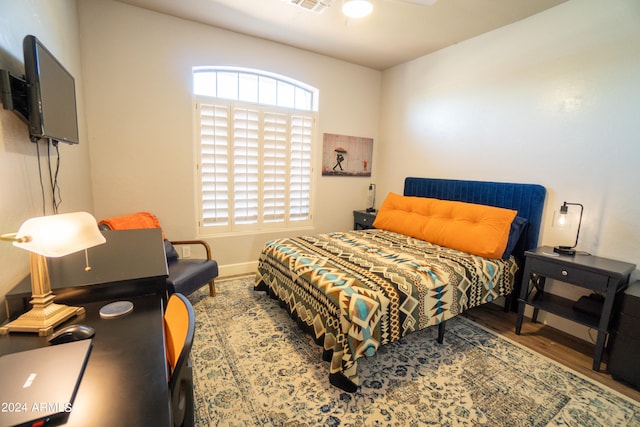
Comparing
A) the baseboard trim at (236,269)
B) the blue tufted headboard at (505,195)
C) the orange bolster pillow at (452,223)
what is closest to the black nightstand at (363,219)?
the orange bolster pillow at (452,223)

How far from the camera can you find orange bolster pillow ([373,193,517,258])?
2.60 meters

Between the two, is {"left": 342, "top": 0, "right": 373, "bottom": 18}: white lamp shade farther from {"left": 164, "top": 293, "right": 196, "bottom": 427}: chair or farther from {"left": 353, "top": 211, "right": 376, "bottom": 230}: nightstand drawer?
{"left": 353, "top": 211, "right": 376, "bottom": 230}: nightstand drawer

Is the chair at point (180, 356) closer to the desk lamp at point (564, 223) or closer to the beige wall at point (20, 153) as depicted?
the beige wall at point (20, 153)

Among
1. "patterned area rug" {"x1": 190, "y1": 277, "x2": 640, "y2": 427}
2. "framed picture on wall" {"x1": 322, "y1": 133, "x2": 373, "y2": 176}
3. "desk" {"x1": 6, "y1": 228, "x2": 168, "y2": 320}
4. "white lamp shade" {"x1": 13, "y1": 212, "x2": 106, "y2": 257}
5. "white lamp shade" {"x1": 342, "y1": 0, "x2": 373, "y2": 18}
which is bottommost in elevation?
"patterned area rug" {"x1": 190, "y1": 277, "x2": 640, "y2": 427}

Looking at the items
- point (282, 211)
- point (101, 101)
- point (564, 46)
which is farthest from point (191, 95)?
point (564, 46)

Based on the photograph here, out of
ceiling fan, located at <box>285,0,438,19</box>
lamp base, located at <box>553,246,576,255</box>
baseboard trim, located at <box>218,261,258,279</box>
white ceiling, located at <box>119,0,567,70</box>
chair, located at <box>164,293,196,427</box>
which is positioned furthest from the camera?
baseboard trim, located at <box>218,261,258,279</box>

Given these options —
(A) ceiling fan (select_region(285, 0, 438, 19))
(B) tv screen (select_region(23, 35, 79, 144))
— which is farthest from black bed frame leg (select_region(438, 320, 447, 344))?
(B) tv screen (select_region(23, 35, 79, 144))

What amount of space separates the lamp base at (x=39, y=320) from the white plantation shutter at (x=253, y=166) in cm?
232

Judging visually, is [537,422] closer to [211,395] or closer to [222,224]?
[211,395]

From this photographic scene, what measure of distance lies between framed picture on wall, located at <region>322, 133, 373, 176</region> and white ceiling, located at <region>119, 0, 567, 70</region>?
46.2 inches

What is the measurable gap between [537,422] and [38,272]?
2541 millimetres

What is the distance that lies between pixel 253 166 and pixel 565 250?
10.7ft

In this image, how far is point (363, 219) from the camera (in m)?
4.22

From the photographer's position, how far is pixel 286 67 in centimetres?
360
